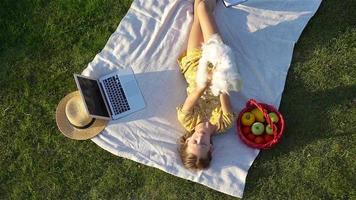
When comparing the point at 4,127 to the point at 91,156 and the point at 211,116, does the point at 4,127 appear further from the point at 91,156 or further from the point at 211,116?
the point at 211,116

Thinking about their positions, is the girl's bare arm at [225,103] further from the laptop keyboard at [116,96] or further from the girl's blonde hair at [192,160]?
the laptop keyboard at [116,96]

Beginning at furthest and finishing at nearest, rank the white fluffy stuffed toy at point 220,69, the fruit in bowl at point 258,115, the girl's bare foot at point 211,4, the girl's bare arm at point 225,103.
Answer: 1. the girl's bare foot at point 211,4
2. the fruit in bowl at point 258,115
3. the girl's bare arm at point 225,103
4. the white fluffy stuffed toy at point 220,69

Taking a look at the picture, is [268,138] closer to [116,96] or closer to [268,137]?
[268,137]

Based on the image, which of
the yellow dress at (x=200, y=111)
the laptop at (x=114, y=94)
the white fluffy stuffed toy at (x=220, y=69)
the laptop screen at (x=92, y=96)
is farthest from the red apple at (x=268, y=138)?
the laptop screen at (x=92, y=96)

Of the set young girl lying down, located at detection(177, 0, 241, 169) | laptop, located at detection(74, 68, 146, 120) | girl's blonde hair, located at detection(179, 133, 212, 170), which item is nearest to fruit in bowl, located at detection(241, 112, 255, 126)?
young girl lying down, located at detection(177, 0, 241, 169)

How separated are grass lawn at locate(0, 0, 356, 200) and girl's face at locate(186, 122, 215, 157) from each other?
0.47 m

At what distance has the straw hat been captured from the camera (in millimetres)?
5758

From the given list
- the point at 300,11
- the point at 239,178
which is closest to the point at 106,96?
the point at 239,178

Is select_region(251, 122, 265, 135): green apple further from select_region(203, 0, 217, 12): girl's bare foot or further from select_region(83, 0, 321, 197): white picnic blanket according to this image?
select_region(203, 0, 217, 12): girl's bare foot

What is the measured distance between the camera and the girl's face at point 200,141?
5426mm

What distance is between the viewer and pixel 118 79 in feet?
19.6

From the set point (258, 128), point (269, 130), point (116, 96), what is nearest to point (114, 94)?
point (116, 96)

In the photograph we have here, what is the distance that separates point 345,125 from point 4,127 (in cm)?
386

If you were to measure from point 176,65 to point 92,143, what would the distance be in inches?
52.3
